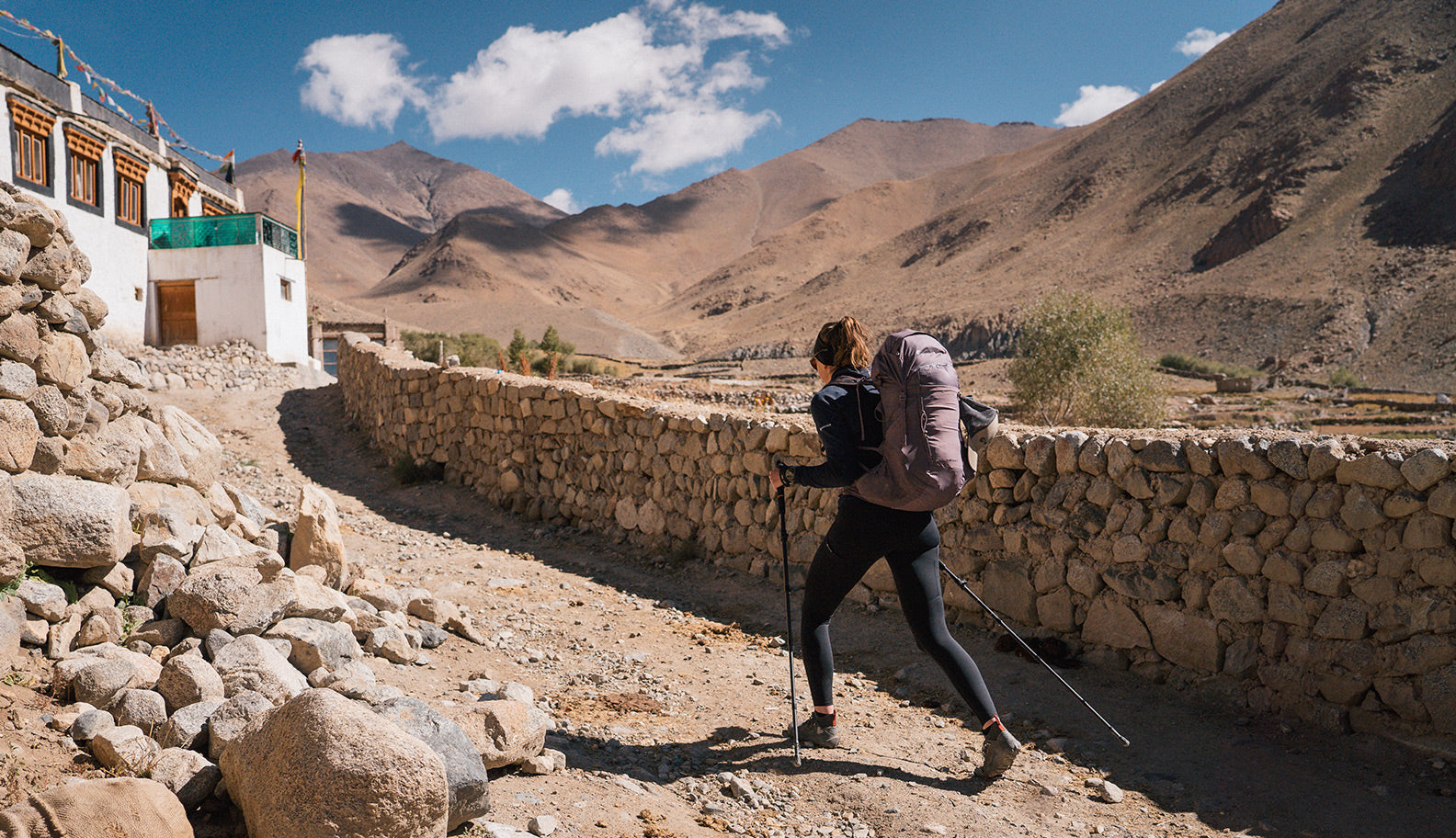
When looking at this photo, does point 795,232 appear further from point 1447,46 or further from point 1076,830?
point 1076,830

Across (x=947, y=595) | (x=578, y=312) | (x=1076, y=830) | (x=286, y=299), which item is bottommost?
(x=1076, y=830)

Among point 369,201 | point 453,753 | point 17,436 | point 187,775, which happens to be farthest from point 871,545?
point 369,201

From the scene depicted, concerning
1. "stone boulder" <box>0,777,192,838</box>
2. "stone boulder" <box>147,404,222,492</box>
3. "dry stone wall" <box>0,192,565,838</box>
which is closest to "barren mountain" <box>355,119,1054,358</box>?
"stone boulder" <box>147,404,222,492</box>

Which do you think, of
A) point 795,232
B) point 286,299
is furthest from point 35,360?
point 795,232

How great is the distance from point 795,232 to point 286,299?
97.9m

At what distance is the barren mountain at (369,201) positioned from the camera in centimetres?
11981

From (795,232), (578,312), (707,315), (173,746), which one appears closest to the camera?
(173,746)

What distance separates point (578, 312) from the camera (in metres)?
70.6

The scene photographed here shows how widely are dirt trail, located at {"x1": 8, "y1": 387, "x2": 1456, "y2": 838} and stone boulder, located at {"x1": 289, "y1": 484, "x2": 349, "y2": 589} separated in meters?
0.44

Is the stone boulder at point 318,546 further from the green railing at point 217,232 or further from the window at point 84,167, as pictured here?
the window at point 84,167

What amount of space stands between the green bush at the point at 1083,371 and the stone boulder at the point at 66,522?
61.0 feet

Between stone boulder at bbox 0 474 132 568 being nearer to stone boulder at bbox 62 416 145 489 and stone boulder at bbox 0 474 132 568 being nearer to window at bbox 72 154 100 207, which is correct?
stone boulder at bbox 62 416 145 489

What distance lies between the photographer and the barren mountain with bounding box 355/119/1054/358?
7275 cm

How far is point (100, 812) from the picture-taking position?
227 centimetres
